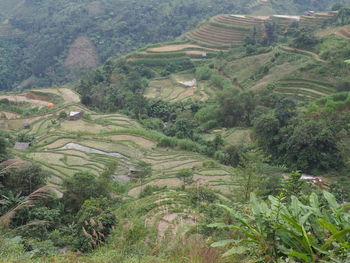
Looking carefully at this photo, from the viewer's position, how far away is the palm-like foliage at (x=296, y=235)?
305cm

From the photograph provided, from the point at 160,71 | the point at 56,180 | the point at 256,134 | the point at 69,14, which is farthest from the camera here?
the point at 69,14

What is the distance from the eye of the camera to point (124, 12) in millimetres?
63125

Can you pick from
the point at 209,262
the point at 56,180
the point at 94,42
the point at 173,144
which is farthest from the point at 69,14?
the point at 209,262

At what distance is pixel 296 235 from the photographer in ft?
10.5

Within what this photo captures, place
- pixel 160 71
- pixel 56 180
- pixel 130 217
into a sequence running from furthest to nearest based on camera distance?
1. pixel 160 71
2. pixel 56 180
3. pixel 130 217

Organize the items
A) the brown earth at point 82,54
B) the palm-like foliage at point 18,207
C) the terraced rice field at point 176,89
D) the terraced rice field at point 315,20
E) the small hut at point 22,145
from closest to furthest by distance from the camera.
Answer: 1. the palm-like foliage at point 18,207
2. the small hut at point 22,145
3. the terraced rice field at point 176,89
4. the terraced rice field at point 315,20
5. the brown earth at point 82,54

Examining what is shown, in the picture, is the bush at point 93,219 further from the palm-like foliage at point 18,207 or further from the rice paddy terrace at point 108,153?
the rice paddy terrace at point 108,153

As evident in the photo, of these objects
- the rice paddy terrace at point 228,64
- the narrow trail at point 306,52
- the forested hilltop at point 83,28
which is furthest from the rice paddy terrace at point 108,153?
the forested hilltop at point 83,28

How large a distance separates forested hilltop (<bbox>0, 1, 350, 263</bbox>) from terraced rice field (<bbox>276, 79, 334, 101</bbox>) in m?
0.12

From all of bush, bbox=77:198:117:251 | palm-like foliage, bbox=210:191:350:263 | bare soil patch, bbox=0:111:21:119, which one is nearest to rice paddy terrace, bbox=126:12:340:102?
bare soil patch, bbox=0:111:21:119

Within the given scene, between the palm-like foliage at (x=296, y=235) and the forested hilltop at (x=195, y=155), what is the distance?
0.05 ft

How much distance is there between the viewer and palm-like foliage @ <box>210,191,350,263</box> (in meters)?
3.05

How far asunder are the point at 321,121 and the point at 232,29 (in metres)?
27.7

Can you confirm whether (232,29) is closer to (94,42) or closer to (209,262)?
(94,42)
